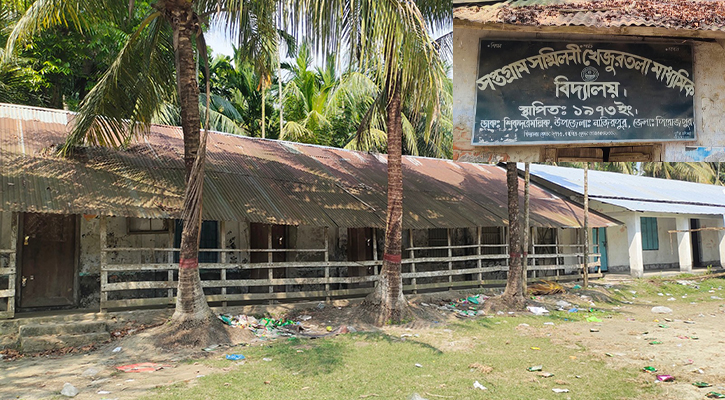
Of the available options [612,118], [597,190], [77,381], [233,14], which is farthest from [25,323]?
[597,190]

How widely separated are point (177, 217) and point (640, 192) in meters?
18.9

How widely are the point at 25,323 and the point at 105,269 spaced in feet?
4.51

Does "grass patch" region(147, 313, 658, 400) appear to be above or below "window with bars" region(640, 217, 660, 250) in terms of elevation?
below

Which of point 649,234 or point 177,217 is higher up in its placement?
point 177,217

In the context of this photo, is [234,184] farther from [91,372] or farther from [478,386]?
[478,386]

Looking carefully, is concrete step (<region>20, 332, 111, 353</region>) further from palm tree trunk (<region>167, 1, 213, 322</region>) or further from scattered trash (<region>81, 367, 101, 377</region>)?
scattered trash (<region>81, 367, 101, 377</region>)

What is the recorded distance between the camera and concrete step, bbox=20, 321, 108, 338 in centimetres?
796

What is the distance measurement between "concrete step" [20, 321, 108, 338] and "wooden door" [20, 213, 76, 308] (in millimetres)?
1733

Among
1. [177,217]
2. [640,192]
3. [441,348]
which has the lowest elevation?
[441,348]

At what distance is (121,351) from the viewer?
7777 millimetres

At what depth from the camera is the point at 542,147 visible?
5.31 meters

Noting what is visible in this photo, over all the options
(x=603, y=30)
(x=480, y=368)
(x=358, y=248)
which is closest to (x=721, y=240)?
(x=358, y=248)

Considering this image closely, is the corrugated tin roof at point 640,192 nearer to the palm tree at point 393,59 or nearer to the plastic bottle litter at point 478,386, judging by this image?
the palm tree at point 393,59

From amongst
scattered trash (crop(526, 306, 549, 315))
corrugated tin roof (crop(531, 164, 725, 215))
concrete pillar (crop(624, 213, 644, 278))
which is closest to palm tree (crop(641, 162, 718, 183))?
corrugated tin roof (crop(531, 164, 725, 215))
